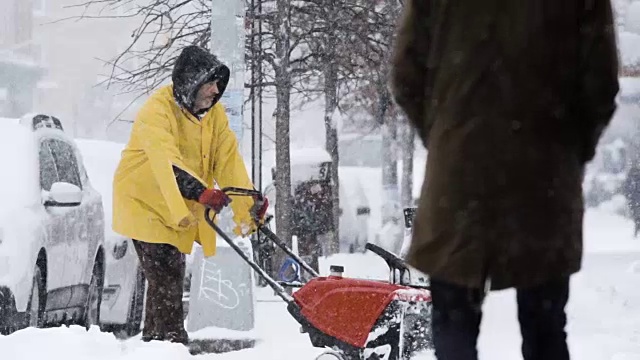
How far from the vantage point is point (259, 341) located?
25.5ft

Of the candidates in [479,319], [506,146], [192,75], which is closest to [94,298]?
[192,75]

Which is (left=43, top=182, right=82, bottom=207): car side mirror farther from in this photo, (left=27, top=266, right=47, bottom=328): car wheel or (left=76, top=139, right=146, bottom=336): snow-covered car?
(left=76, top=139, right=146, bottom=336): snow-covered car

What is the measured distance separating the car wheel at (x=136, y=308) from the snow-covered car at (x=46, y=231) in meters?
0.55

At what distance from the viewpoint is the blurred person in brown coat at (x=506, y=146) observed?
2994mm

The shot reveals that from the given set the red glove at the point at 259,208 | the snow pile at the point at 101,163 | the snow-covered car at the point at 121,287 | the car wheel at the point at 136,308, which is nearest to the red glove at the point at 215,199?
the red glove at the point at 259,208

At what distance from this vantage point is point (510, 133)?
9.85 feet

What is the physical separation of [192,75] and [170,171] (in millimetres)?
576

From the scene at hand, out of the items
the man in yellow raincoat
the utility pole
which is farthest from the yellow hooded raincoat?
the utility pole

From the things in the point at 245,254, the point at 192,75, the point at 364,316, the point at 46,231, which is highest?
the point at 192,75

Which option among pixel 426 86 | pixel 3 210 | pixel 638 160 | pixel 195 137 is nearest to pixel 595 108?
pixel 426 86

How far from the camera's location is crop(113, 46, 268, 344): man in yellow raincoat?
554 cm

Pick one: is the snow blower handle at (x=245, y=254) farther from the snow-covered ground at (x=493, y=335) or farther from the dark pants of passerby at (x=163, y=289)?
the snow-covered ground at (x=493, y=335)

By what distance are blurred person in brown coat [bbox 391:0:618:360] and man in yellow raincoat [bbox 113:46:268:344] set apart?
2503 mm

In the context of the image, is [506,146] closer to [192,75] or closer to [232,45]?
[192,75]
